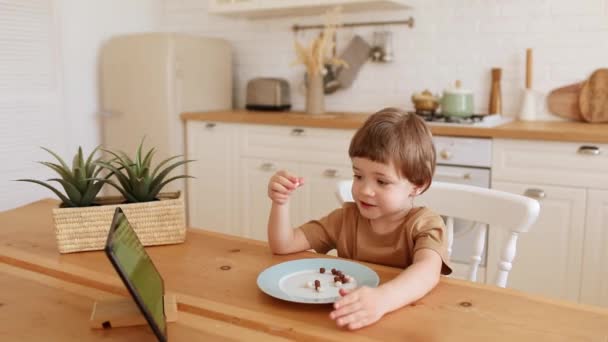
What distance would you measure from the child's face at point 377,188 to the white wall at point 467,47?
210 centimetres

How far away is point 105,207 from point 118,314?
427 mm

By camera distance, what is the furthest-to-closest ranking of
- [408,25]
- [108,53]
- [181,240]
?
[108,53] < [408,25] < [181,240]

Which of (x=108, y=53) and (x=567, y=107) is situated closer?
(x=567, y=107)

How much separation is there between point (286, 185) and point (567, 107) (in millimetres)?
2237

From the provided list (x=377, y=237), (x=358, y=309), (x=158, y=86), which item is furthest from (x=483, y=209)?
(x=158, y=86)

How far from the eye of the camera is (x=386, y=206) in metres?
1.24

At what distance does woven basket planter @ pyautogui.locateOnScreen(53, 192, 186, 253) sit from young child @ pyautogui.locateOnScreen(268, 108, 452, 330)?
0.23 metres

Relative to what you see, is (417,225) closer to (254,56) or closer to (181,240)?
(181,240)

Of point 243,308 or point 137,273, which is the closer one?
point 137,273

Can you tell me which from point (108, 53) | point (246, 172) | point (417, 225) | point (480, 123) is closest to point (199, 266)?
point (417, 225)

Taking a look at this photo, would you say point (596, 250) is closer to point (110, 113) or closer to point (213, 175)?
point (213, 175)

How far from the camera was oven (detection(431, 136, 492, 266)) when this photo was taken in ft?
8.70

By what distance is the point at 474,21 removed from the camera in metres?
3.17

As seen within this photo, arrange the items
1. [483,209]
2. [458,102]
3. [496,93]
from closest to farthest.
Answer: [483,209] → [458,102] → [496,93]
